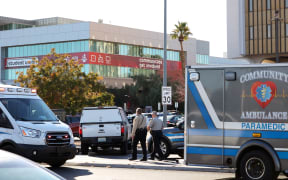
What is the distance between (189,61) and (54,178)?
3920 inches

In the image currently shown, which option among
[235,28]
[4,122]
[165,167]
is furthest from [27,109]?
[235,28]

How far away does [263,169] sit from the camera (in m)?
12.2

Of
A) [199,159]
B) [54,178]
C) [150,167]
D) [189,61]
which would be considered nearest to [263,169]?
[199,159]

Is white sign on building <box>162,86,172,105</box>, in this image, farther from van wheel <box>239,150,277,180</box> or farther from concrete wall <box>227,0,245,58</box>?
concrete wall <box>227,0,245,58</box>

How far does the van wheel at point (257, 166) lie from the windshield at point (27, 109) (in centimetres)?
618

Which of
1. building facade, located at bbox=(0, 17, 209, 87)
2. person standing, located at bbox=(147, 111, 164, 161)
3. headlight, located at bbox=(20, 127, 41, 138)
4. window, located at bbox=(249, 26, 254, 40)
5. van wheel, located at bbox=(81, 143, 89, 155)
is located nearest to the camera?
headlight, located at bbox=(20, 127, 41, 138)

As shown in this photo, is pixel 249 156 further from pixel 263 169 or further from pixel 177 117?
pixel 177 117

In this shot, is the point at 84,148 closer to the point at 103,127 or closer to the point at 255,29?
the point at 103,127

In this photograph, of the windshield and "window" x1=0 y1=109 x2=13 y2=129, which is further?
the windshield

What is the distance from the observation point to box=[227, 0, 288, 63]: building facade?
48.2 meters

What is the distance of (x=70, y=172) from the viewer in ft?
50.2

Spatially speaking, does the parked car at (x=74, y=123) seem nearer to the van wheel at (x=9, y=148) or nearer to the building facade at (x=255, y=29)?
the van wheel at (x=9, y=148)

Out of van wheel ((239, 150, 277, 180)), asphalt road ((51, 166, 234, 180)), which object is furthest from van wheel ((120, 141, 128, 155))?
van wheel ((239, 150, 277, 180))

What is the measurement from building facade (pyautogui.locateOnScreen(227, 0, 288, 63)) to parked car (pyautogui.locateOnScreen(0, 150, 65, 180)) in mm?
44742
